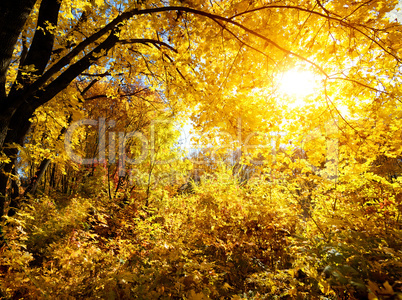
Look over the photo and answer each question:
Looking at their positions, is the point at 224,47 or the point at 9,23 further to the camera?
the point at 224,47

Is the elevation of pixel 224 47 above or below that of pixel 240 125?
above

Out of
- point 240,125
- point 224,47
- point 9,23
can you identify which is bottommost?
point 240,125

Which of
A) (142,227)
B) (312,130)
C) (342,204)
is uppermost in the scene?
(312,130)

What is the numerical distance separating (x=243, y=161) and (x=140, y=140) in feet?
20.3

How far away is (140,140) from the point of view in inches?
337

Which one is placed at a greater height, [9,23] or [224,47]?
[224,47]

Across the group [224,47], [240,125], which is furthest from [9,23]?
[240,125]

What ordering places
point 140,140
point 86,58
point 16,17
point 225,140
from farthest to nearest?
point 140,140 → point 225,140 → point 86,58 → point 16,17

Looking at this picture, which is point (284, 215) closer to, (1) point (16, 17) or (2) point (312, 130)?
(2) point (312, 130)

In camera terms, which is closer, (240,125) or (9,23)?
(9,23)

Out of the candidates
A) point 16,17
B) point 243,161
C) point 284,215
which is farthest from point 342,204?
point 16,17

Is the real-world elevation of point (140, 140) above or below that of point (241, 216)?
above

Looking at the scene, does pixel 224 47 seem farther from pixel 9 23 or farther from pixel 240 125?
pixel 9 23

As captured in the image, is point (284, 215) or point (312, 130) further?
point (284, 215)
